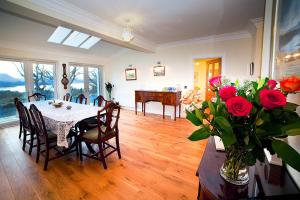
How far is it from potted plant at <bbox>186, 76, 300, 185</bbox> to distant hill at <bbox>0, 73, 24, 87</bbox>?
219 inches


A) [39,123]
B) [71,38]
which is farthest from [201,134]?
[71,38]

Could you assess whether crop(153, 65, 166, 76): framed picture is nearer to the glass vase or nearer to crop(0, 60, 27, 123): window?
crop(0, 60, 27, 123): window

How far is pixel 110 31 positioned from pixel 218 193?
11.3 feet

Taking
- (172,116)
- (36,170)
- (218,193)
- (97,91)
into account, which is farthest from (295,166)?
(97,91)

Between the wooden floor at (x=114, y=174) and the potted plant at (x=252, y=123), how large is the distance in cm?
132

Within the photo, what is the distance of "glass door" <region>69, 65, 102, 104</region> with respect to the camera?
226 inches

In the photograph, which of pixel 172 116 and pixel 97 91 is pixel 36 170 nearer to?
pixel 172 116

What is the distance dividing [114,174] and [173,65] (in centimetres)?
395

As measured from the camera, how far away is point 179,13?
9.33 feet

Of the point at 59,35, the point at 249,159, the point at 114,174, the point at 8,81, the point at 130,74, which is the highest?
the point at 59,35

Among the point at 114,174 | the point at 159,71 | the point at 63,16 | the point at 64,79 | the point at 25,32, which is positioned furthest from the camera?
the point at 159,71

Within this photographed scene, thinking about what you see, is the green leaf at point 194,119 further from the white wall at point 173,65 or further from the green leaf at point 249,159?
the white wall at point 173,65

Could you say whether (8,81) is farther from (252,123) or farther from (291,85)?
(291,85)

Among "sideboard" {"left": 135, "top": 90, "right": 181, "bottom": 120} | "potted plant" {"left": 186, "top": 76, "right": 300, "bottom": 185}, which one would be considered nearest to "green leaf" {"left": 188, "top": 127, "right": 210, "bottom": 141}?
"potted plant" {"left": 186, "top": 76, "right": 300, "bottom": 185}
